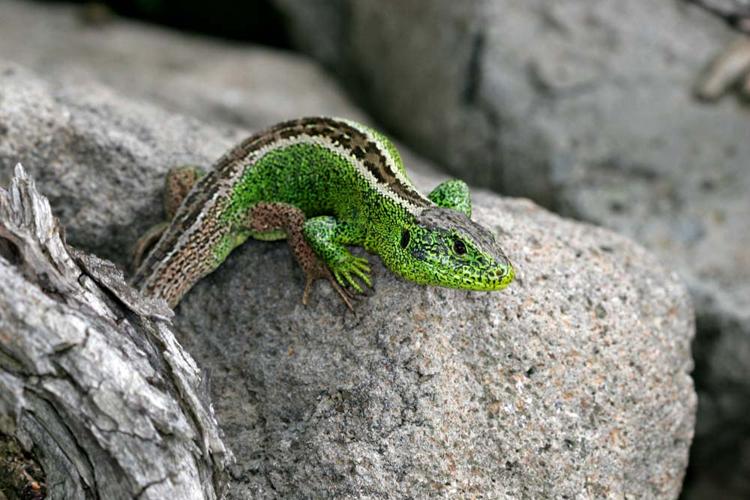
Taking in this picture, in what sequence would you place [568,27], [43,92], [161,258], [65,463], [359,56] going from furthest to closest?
1. [359,56]
2. [568,27]
3. [43,92]
4. [161,258]
5. [65,463]

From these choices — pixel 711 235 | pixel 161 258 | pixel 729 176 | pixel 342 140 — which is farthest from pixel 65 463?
pixel 729 176

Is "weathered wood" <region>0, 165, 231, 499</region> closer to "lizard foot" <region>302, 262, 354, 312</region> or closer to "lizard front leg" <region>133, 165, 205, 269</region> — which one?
"lizard foot" <region>302, 262, 354, 312</region>

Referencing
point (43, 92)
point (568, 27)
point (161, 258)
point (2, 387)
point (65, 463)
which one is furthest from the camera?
point (568, 27)

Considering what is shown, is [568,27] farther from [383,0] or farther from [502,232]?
[502,232]

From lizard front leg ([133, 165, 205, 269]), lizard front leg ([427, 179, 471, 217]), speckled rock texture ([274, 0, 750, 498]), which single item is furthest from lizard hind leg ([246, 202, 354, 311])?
speckled rock texture ([274, 0, 750, 498])

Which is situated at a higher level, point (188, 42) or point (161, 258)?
Answer: point (188, 42)

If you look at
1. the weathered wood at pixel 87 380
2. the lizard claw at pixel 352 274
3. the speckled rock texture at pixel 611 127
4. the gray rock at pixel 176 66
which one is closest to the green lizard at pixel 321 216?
the lizard claw at pixel 352 274
